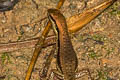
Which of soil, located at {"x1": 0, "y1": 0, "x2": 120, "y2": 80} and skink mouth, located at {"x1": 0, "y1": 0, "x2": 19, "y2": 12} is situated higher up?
skink mouth, located at {"x1": 0, "y1": 0, "x2": 19, "y2": 12}

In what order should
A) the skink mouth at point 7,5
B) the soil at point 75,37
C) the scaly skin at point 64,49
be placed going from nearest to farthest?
the scaly skin at point 64,49 < the soil at point 75,37 < the skink mouth at point 7,5

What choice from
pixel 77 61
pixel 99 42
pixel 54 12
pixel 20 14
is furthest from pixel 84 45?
pixel 20 14

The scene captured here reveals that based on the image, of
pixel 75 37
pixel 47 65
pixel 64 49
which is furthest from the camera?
pixel 75 37

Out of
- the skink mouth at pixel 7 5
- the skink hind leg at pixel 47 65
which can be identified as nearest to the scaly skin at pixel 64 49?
the skink hind leg at pixel 47 65

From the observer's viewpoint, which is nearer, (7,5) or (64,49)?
(64,49)

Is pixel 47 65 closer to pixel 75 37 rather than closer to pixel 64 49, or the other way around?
pixel 64 49

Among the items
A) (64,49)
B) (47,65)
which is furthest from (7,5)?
(64,49)

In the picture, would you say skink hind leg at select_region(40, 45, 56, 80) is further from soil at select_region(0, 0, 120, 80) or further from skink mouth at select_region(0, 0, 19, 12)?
skink mouth at select_region(0, 0, 19, 12)

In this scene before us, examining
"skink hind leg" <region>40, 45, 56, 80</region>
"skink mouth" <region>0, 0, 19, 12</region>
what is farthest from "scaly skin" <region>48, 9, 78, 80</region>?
"skink mouth" <region>0, 0, 19, 12</region>

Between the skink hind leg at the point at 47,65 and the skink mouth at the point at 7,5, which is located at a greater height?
the skink mouth at the point at 7,5

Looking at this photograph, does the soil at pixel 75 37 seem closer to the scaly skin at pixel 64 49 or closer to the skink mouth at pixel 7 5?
the skink mouth at pixel 7 5
